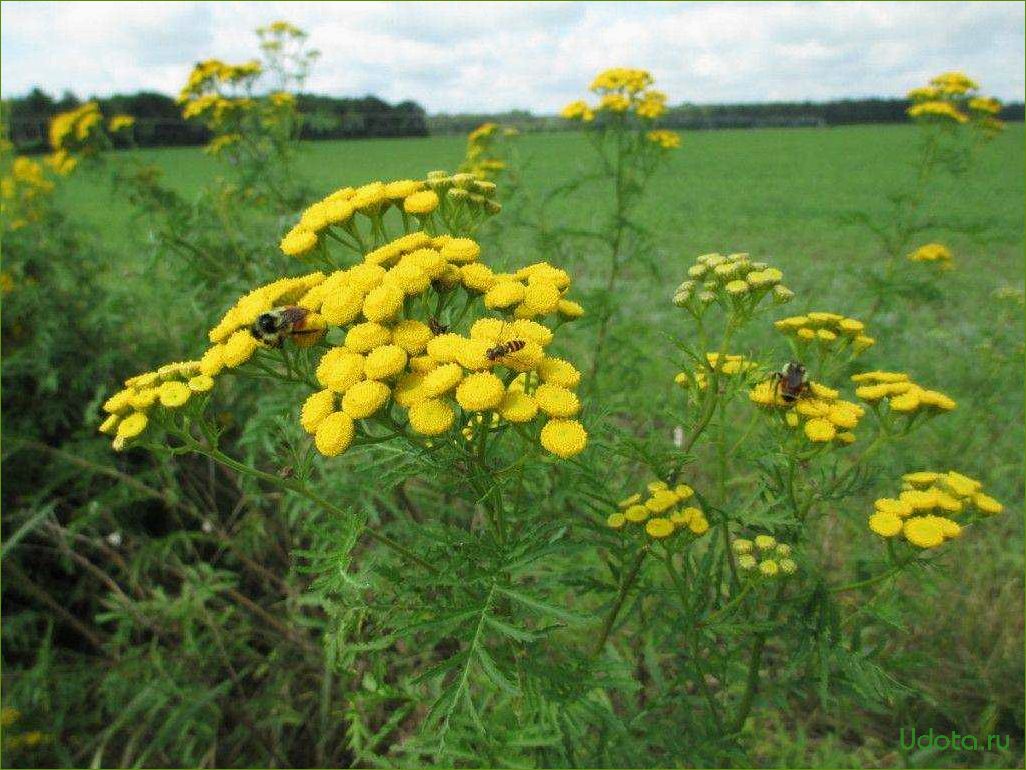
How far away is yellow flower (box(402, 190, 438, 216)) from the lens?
2.01 metres

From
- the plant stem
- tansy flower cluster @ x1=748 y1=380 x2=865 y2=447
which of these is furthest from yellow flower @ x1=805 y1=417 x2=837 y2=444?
the plant stem

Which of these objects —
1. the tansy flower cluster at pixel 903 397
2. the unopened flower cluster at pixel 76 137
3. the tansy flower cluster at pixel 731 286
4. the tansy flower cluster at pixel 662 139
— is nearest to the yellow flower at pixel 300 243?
the tansy flower cluster at pixel 731 286

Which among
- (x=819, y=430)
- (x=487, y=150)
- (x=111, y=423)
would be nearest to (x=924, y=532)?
(x=819, y=430)

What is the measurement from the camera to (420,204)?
2.01m

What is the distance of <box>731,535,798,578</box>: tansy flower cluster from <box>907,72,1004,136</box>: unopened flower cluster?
4090 millimetres

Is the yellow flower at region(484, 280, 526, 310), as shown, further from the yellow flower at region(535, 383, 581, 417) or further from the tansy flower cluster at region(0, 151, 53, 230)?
the tansy flower cluster at region(0, 151, 53, 230)

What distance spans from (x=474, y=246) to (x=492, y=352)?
401 mm

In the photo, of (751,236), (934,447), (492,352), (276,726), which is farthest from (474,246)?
(751,236)

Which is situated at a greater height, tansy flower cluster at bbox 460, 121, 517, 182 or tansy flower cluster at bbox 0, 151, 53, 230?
tansy flower cluster at bbox 460, 121, 517, 182

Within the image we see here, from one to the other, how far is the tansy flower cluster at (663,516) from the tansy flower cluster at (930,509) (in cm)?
49

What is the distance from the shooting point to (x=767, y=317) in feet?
27.5

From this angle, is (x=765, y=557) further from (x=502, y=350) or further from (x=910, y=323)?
(x=910, y=323)

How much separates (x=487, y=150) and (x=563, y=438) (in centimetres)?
Answer: 400

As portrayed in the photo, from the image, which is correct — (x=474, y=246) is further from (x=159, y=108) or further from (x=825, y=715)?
(x=159, y=108)
